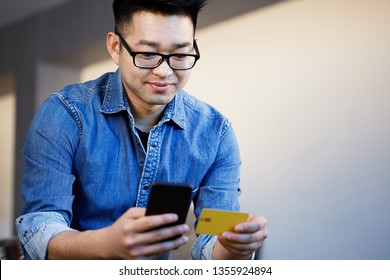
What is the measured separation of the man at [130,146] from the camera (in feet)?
3.52

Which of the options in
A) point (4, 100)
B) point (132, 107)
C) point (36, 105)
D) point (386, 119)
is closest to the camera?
point (132, 107)

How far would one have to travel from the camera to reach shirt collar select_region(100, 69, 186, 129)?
1217 mm

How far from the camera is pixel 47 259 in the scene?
1.06 metres

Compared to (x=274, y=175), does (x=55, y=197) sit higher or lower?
higher

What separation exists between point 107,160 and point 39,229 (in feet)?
0.77

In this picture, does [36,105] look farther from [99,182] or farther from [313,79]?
[99,182]

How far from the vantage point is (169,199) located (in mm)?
865

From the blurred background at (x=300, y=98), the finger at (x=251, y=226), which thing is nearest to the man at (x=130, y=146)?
the finger at (x=251, y=226)

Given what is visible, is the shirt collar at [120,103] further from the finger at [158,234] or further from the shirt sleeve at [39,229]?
the finger at [158,234]

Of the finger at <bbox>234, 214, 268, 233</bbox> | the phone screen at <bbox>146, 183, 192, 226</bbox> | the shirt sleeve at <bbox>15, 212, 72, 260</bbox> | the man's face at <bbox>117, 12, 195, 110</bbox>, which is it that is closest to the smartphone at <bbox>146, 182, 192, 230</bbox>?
the phone screen at <bbox>146, 183, 192, 226</bbox>

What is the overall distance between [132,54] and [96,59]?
4.64ft
